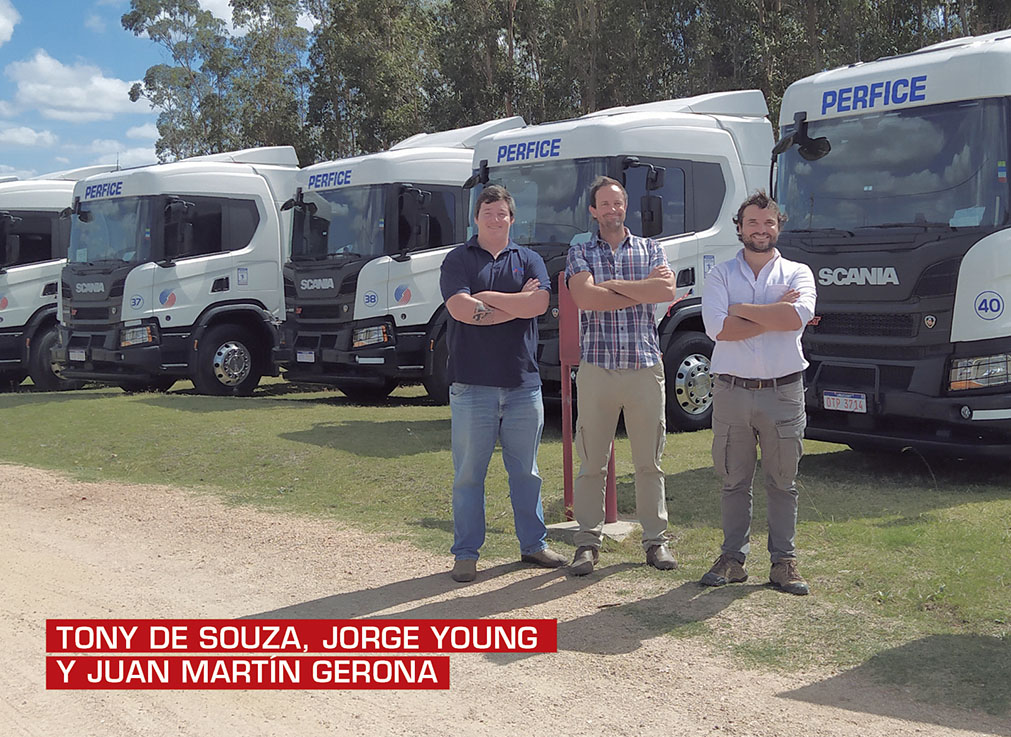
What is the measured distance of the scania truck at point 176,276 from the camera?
15320 millimetres

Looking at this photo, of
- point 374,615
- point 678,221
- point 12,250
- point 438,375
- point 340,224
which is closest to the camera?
point 374,615

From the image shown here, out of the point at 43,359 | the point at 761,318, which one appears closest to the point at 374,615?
the point at 761,318

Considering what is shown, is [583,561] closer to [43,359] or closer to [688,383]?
[688,383]

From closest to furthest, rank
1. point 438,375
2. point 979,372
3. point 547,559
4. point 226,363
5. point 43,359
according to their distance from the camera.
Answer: point 547,559 < point 979,372 < point 438,375 < point 226,363 < point 43,359

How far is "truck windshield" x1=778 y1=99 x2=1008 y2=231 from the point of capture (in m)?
7.73

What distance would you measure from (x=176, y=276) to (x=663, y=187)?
7.43m

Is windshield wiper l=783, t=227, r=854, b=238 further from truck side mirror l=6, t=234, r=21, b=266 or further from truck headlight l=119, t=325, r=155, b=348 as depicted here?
truck side mirror l=6, t=234, r=21, b=266

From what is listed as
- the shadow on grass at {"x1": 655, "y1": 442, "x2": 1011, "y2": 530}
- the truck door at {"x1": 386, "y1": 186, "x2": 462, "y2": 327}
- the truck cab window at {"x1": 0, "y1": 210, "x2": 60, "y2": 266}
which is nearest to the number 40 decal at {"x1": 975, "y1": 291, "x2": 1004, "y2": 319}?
the shadow on grass at {"x1": 655, "y1": 442, "x2": 1011, "y2": 530}

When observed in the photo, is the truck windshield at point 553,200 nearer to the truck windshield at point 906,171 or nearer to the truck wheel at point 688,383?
the truck wheel at point 688,383

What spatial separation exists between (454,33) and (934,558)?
88.2 feet

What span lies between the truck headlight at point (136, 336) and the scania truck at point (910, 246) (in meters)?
9.53

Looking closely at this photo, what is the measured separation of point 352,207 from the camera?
14.1 meters

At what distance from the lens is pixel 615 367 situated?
588 cm

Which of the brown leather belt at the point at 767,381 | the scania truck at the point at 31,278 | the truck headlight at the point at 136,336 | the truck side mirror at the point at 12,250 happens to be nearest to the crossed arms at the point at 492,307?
the brown leather belt at the point at 767,381
